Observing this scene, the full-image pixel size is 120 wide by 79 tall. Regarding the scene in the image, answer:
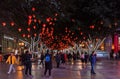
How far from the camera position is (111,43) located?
94000mm

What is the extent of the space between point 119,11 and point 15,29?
52.9 m

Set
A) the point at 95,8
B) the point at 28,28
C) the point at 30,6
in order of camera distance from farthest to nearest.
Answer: the point at 28,28
the point at 30,6
the point at 95,8

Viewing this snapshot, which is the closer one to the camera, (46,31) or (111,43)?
(46,31)

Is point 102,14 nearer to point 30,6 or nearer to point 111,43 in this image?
point 30,6

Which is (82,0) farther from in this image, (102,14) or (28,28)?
(28,28)

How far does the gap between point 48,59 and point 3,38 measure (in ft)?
226

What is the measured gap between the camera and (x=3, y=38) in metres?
91.7

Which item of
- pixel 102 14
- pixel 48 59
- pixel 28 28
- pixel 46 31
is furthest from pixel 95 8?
pixel 46 31

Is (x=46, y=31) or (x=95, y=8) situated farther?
(x=46, y=31)

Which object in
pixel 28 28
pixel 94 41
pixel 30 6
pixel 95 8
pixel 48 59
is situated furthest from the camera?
pixel 94 41

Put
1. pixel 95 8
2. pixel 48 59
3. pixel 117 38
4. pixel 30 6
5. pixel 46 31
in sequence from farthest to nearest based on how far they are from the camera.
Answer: pixel 117 38
pixel 46 31
pixel 30 6
pixel 48 59
pixel 95 8

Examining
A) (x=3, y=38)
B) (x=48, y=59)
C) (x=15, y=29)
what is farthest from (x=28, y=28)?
(x=3, y=38)

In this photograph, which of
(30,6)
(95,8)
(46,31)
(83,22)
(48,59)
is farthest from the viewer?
(46,31)

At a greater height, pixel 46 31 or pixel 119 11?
pixel 46 31
